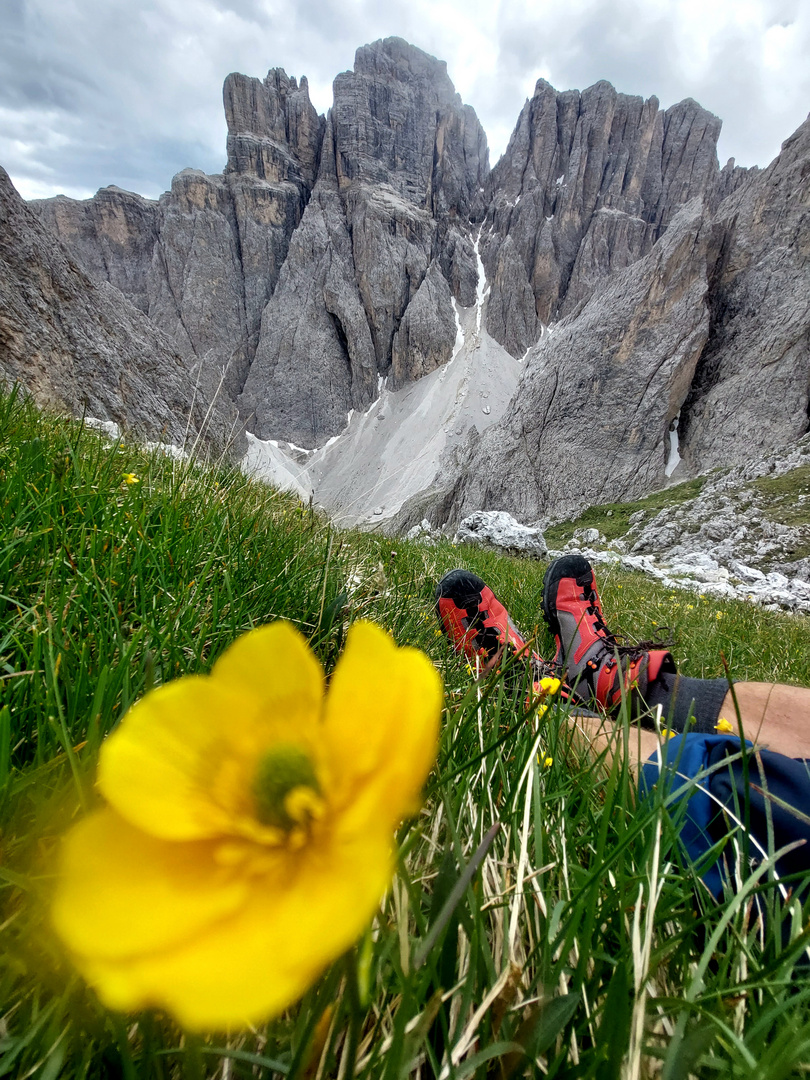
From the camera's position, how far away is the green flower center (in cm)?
33

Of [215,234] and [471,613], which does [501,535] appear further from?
[215,234]

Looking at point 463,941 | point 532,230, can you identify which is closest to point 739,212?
point 532,230

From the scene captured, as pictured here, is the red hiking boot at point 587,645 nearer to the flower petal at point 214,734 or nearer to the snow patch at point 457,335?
the flower petal at point 214,734

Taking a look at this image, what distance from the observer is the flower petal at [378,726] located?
276mm

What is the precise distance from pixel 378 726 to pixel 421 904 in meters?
0.55

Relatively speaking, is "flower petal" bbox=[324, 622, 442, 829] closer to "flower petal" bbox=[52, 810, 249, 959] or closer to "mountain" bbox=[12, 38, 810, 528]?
"flower petal" bbox=[52, 810, 249, 959]

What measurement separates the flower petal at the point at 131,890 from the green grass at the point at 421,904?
81mm

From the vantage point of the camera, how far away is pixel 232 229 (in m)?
61.7

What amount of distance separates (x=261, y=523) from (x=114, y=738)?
1.89 m

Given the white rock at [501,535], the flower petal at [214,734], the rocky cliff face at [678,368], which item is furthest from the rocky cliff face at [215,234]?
the flower petal at [214,734]

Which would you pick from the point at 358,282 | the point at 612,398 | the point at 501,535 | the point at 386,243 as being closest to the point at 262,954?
the point at 501,535

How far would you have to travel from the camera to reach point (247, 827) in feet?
1.13

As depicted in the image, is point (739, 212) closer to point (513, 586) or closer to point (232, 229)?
point (513, 586)

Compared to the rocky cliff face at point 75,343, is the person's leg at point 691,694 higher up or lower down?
lower down
